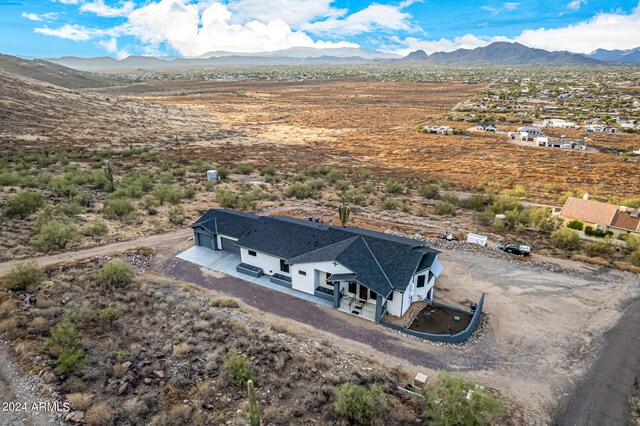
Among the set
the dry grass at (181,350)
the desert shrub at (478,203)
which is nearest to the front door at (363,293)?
the dry grass at (181,350)

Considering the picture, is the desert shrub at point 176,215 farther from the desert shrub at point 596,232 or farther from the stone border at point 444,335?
the desert shrub at point 596,232

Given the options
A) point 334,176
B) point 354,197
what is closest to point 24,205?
point 354,197

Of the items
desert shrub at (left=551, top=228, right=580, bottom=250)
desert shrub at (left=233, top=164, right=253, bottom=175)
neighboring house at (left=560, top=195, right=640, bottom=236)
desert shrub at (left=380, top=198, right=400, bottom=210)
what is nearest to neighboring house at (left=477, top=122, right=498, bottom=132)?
neighboring house at (left=560, top=195, right=640, bottom=236)

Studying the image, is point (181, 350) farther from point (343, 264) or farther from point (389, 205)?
point (389, 205)

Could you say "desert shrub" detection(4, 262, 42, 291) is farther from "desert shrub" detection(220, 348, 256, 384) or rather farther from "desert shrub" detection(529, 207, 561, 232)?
"desert shrub" detection(529, 207, 561, 232)

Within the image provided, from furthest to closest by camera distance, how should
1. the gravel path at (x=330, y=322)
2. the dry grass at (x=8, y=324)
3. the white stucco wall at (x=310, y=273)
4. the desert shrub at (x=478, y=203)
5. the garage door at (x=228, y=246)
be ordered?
the desert shrub at (x=478, y=203) < the garage door at (x=228, y=246) < the white stucco wall at (x=310, y=273) < the gravel path at (x=330, y=322) < the dry grass at (x=8, y=324)

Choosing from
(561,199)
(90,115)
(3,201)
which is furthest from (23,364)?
(90,115)
